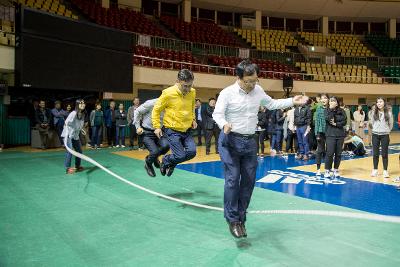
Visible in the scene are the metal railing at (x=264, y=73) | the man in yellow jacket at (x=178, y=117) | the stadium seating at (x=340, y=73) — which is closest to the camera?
the man in yellow jacket at (x=178, y=117)

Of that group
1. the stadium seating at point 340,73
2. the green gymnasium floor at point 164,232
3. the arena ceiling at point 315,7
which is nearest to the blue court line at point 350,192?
the green gymnasium floor at point 164,232

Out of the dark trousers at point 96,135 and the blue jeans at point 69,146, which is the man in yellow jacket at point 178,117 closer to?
the blue jeans at point 69,146

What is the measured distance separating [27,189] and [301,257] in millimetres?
4938

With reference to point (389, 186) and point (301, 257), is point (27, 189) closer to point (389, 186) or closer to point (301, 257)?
point (301, 257)

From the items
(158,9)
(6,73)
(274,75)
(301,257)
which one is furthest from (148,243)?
(158,9)

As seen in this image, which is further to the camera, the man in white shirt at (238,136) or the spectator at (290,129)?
the spectator at (290,129)

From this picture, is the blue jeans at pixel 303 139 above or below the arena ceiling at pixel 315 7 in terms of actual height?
below

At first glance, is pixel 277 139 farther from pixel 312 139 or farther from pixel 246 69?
pixel 246 69

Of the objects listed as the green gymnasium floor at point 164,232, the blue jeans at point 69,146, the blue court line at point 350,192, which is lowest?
the green gymnasium floor at point 164,232

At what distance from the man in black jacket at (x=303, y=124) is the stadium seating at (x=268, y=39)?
54.7 feet

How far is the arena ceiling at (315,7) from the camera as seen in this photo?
27.6 metres

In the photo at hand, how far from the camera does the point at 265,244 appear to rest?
147 inches

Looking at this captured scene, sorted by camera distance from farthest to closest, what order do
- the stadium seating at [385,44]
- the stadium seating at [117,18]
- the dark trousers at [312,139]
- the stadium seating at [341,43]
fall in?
the stadium seating at [385,44], the stadium seating at [341,43], the stadium seating at [117,18], the dark trousers at [312,139]

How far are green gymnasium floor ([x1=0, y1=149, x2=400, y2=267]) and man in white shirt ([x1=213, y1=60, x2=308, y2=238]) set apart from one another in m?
0.40
